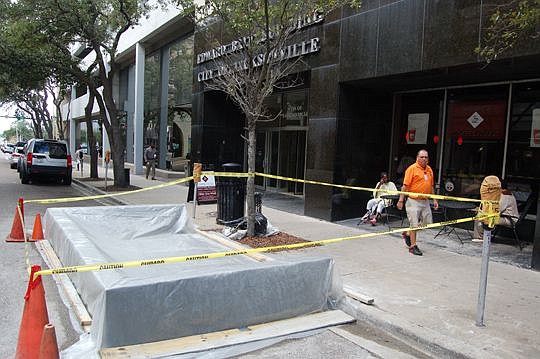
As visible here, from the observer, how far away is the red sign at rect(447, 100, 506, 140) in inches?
381

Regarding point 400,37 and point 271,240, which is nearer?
point 271,240

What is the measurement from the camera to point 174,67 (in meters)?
24.1

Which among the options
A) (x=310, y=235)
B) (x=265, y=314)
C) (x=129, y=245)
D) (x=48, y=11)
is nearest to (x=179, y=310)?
(x=265, y=314)

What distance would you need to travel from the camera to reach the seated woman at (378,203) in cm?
1041

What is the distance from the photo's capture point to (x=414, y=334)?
456cm

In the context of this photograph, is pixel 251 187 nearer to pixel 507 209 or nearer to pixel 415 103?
pixel 507 209

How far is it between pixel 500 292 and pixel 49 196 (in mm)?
13910

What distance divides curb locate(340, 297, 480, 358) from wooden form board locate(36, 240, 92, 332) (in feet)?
9.12

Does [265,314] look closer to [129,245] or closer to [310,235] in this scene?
[129,245]

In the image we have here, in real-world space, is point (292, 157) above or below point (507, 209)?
above

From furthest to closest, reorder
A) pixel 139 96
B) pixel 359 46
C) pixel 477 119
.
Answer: pixel 139 96, pixel 359 46, pixel 477 119

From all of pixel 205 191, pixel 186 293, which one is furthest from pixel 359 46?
pixel 186 293

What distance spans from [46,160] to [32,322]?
17.4 m

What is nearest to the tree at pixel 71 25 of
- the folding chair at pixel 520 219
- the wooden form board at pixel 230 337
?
the folding chair at pixel 520 219
